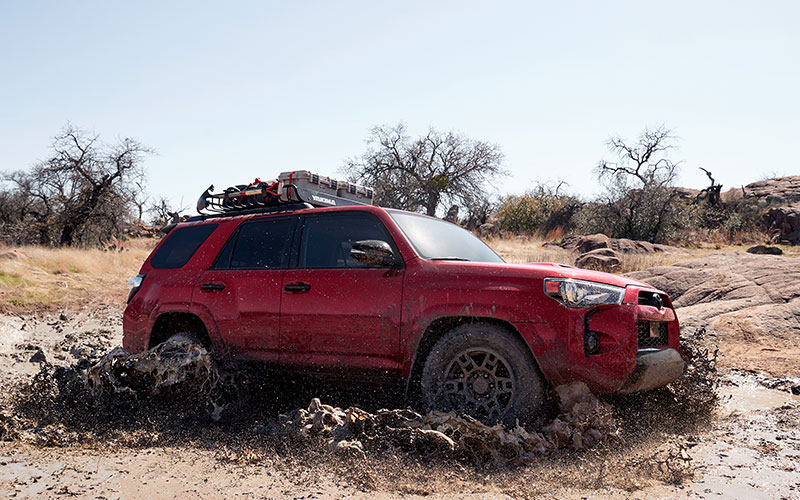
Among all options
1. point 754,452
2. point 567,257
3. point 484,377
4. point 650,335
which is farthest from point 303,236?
point 567,257

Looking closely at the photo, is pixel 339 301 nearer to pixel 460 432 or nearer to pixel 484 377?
pixel 484 377

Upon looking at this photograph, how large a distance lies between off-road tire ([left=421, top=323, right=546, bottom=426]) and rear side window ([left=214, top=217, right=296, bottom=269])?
172 centimetres

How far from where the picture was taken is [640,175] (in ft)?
118

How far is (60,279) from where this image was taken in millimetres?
15531

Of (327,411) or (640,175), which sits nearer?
(327,411)

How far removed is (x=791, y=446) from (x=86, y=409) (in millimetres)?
5707

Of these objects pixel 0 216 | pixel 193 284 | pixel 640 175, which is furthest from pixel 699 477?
pixel 0 216

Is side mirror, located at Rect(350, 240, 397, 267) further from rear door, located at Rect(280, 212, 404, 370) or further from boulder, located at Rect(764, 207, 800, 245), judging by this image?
boulder, located at Rect(764, 207, 800, 245)

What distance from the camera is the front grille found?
4504 mm

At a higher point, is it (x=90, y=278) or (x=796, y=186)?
(x=796, y=186)

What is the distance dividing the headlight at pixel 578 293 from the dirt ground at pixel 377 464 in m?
0.96

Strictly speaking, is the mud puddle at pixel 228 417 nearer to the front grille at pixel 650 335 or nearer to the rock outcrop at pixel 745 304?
the front grille at pixel 650 335

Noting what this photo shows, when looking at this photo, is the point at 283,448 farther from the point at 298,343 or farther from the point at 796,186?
the point at 796,186

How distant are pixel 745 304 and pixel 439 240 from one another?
704 centimetres
